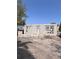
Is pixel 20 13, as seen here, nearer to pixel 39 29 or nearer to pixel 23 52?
pixel 39 29

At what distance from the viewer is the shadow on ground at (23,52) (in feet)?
6.03

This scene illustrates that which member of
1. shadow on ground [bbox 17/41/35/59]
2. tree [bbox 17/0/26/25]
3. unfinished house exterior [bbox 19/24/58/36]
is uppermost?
tree [bbox 17/0/26/25]

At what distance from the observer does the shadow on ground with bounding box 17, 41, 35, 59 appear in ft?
6.03

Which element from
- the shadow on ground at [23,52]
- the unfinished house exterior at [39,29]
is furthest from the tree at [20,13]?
the shadow on ground at [23,52]

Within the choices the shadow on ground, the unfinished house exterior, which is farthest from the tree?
the shadow on ground

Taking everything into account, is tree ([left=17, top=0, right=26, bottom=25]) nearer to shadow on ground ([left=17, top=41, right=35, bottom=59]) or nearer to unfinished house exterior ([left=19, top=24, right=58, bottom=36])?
unfinished house exterior ([left=19, top=24, right=58, bottom=36])

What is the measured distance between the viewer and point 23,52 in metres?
1.86

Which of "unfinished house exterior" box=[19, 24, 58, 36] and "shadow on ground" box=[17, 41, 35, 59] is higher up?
"unfinished house exterior" box=[19, 24, 58, 36]

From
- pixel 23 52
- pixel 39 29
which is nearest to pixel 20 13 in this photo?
pixel 39 29

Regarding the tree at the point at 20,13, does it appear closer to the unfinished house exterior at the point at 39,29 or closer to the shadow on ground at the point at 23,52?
the unfinished house exterior at the point at 39,29

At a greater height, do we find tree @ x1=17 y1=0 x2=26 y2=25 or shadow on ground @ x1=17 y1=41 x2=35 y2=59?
tree @ x1=17 y1=0 x2=26 y2=25

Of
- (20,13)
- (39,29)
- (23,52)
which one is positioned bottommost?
(23,52)
